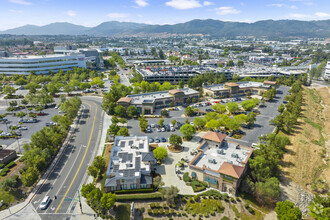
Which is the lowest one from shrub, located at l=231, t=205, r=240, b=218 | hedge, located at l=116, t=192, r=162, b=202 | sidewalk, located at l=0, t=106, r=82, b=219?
shrub, located at l=231, t=205, r=240, b=218

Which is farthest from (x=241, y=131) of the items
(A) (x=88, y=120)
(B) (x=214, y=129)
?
(A) (x=88, y=120)

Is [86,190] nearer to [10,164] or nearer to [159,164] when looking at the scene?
[159,164]

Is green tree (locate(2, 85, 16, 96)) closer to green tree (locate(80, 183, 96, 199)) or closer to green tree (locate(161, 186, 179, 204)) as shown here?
green tree (locate(80, 183, 96, 199))

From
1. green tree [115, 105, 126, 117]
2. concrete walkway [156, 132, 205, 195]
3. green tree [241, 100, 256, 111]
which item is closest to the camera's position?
concrete walkway [156, 132, 205, 195]

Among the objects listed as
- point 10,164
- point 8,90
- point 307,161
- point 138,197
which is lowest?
point 307,161

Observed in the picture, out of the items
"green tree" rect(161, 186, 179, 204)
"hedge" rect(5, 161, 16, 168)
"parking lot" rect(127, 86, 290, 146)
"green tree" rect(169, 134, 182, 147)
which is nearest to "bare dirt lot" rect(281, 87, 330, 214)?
"parking lot" rect(127, 86, 290, 146)

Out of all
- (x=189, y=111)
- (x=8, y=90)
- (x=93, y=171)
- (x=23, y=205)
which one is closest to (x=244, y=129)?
(x=189, y=111)

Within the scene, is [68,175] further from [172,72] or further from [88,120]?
[172,72]
